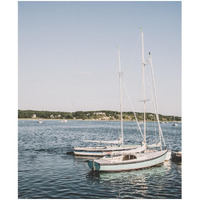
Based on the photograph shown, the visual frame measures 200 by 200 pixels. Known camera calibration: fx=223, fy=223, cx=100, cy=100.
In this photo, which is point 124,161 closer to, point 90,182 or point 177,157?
point 90,182

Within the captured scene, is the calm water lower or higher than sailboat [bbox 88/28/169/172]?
lower

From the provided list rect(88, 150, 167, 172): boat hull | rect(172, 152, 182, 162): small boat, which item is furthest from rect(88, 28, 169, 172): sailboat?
rect(172, 152, 182, 162): small boat

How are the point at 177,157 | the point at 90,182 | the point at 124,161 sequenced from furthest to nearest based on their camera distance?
the point at 177,157 < the point at 124,161 < the point at 90,182

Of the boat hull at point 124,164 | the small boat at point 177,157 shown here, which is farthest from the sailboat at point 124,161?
the small boat at point 177,157

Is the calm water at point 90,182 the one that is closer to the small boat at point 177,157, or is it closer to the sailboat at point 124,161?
the sailboat at point 124,161

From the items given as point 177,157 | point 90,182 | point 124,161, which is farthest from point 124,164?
point 177,157

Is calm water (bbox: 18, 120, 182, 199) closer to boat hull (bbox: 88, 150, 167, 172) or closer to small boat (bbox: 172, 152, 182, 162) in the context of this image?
boat hull (bbox: 88, 150, 167, 172)

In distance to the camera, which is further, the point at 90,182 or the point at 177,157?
the point at 177,157
